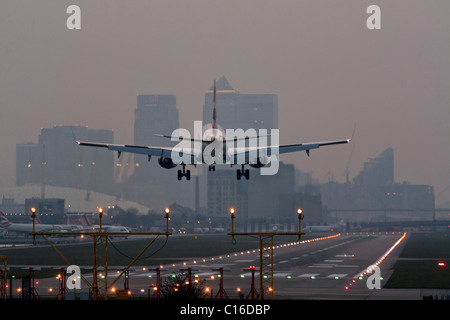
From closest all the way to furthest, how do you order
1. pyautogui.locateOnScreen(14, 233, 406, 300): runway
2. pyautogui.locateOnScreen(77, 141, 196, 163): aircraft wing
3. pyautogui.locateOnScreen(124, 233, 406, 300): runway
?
pyautogui.locateOnScreen(14, 233, 406, 300): runway → pyautogui.locateOnScreen(124, 233, 406, 300): runway → pyautogui.locateOnScreen(77, 141, 196, 163): aircraft wing

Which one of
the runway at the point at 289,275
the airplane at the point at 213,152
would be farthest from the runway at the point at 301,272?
the airplane at the point at 213,152

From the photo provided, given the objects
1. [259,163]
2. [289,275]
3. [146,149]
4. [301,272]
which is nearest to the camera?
[259,163]

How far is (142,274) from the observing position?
393 ft

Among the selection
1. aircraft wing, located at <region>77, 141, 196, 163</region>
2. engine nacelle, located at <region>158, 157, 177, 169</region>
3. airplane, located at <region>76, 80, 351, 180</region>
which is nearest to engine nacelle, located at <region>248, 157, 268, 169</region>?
airplane, located at <region>76, 80, 351, 180</region>

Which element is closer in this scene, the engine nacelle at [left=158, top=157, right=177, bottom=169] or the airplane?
the airplane

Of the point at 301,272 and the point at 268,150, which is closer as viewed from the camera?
the point at 268,150

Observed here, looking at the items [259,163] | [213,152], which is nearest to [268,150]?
[259,163]

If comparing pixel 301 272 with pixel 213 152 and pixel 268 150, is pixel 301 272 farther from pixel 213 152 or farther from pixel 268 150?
pixel 213 152

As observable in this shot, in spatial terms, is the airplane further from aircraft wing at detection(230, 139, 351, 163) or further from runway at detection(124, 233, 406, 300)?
runway at detection(124, 233, 406, 300)
